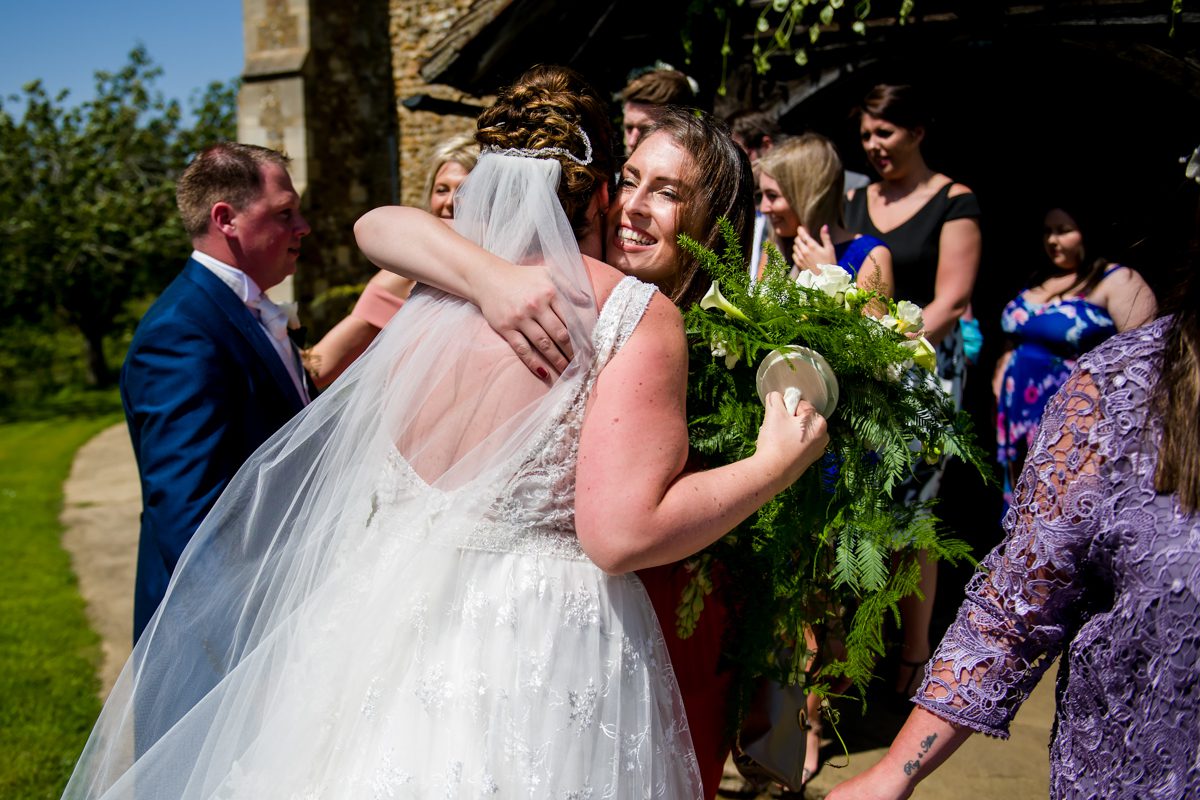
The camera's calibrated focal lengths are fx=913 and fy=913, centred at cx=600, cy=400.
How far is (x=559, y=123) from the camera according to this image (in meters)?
1.87

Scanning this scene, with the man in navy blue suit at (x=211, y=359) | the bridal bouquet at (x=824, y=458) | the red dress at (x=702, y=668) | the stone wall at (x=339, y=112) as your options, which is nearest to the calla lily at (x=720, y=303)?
the bridal bouquet at (x=824, y=458)

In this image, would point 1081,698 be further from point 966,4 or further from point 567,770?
point 966,4

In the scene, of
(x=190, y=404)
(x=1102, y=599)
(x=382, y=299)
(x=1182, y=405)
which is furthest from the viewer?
(x=382, y=299)

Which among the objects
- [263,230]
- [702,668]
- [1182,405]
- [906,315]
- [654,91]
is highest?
[654,91]

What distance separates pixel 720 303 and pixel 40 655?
→ 5.58 m

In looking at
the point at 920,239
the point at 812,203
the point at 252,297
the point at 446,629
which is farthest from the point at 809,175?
the point at 446,629

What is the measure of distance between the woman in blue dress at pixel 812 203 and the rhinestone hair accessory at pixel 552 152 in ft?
6.09

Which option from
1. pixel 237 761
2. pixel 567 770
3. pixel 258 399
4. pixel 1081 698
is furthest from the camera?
pixel 258 399

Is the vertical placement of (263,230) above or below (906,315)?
below

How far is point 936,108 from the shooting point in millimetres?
7199

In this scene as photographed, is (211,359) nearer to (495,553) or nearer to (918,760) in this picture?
(495,553)

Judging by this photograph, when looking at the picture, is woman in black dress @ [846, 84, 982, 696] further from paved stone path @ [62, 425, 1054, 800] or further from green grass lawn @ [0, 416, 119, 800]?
green grass lawn @ [0, 416, 119, 800]

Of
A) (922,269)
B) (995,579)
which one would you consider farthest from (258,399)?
(922,269)

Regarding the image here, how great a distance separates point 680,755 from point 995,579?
728 millimetres
